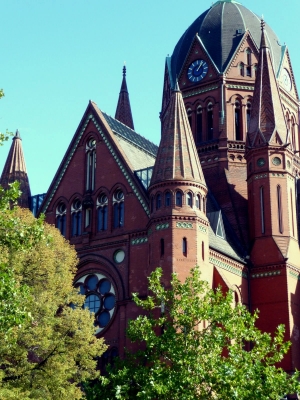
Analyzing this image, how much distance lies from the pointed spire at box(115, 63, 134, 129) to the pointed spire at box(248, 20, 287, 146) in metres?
16.9

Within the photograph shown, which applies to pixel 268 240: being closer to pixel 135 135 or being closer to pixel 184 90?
pixel 135 135

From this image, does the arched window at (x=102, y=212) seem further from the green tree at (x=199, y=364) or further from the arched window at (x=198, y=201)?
the green tree at (x=199, y=364)

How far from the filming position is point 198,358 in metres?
28.5

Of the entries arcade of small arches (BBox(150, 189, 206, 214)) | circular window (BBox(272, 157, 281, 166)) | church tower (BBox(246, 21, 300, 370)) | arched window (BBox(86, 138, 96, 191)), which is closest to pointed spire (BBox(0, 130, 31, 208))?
arched window (BBox(86, 138, 96, 191))

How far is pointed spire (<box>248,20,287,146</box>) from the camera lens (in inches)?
1960

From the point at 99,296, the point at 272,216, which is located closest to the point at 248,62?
the point at 272,216

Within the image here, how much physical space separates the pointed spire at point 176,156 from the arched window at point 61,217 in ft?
25.3

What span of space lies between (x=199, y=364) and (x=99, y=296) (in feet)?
56.1

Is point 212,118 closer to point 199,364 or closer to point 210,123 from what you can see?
point 210,123

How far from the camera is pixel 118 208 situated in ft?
149

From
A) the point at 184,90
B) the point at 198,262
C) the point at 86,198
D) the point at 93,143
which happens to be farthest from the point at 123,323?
the point at 184,90

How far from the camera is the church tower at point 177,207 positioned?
4053cm

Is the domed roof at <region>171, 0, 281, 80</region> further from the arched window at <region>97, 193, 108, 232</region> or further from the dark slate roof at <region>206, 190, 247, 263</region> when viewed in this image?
the arched window at <region>97, 193, 108, 232</region>

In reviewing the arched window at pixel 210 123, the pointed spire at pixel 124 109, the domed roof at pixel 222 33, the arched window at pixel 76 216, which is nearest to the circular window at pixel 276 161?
the arched window at pixel 210 123
